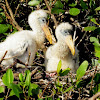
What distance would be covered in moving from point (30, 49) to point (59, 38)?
41 cm

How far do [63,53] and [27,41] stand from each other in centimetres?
44

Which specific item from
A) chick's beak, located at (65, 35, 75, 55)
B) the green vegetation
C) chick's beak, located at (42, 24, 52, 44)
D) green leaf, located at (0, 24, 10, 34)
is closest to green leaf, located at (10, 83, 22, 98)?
the green vegetation

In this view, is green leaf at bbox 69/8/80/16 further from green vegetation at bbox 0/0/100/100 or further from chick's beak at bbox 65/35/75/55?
chick's beak at bbox 65/35/75/55

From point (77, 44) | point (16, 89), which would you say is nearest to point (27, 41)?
point (77, 44)

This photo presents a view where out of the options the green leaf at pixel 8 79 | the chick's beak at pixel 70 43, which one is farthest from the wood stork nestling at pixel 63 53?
the green leaf at pixel 8 79

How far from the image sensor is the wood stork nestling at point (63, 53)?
130 inches

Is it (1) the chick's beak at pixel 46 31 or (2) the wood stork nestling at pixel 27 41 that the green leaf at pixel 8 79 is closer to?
(2) the wood stork nestling at pixel 27 41

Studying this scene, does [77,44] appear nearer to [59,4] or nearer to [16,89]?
[59,4]

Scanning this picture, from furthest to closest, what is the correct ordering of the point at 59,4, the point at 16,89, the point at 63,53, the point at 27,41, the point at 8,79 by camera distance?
the point at 63,53
the point at 27,41
the point at 59,4
the point at 8,79
the point at 16,89

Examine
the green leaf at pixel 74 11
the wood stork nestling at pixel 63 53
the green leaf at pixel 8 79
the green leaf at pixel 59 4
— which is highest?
the green leaf at pixel 59 4

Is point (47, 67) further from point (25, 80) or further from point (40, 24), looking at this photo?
point (25, 80)

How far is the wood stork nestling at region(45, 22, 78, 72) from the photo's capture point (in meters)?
3.31

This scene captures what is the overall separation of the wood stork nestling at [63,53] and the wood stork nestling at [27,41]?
19 centimetres

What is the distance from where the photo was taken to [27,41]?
320 cm
